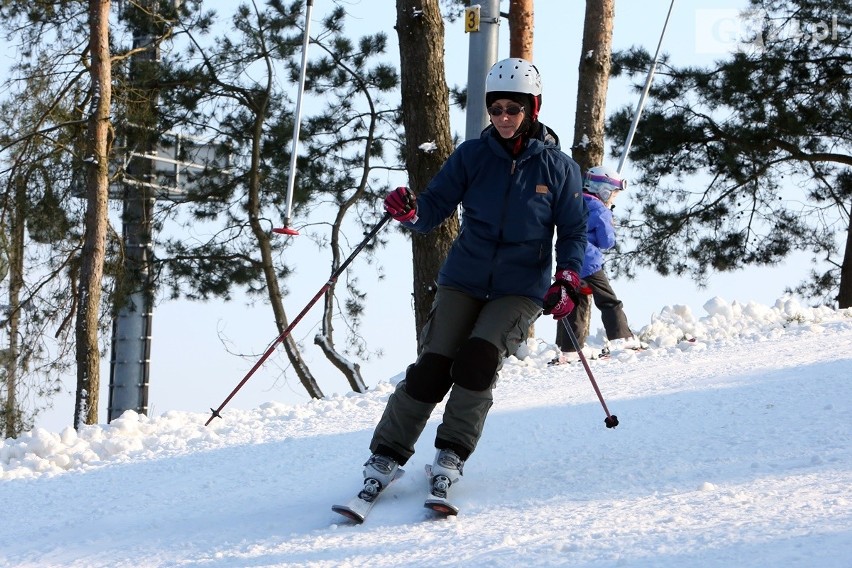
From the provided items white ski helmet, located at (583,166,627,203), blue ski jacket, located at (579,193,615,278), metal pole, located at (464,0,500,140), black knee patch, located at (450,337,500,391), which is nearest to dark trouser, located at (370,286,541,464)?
black knee patch, located at (450,337,500,391)

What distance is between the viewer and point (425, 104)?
334 inches

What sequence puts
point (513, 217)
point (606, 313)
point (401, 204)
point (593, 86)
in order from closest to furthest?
point (513, 217) → point (401, 204) → point (606, 313) → point (593, 86)

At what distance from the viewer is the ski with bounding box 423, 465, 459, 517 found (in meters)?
3.86

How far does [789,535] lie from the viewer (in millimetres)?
3264

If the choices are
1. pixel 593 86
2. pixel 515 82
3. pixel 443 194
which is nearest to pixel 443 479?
pixel 443 194

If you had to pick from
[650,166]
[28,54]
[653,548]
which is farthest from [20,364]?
[653,548]

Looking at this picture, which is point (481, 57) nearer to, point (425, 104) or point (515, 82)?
point (425, 104)

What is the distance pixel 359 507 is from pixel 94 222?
8.38 meters

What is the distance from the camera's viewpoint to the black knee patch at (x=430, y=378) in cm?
410

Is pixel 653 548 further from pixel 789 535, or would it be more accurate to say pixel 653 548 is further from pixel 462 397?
pixel 462 397

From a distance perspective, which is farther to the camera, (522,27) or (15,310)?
(15,310)

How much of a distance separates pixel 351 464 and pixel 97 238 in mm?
7537

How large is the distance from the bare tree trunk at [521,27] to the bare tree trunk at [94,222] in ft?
14.2

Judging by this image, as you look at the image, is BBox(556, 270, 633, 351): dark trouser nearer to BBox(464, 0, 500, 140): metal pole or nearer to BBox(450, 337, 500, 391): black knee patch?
BBox(464, 0, 500, 140): metal pole
